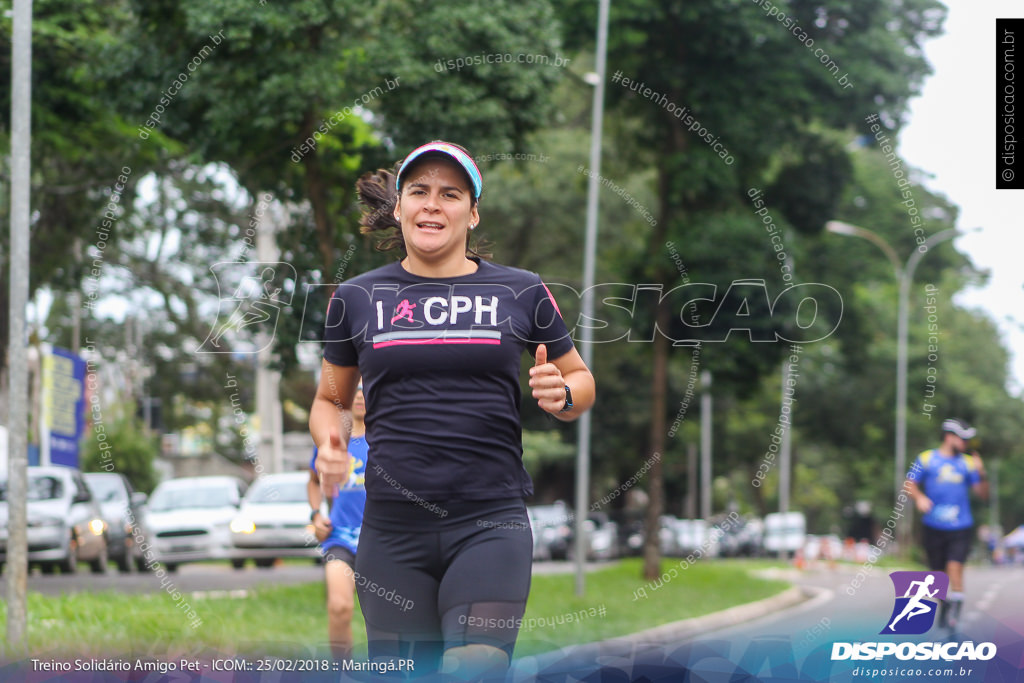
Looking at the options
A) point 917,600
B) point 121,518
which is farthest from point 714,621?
point 121,518

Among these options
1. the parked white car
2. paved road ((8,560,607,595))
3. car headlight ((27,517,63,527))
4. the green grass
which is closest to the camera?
the green grass

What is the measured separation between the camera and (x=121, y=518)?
18188mm

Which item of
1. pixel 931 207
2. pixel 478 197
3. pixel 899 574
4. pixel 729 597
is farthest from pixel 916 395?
pixel 478 197

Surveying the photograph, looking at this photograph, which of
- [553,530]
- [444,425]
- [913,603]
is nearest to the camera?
[444,425]

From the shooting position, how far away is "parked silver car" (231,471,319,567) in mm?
16828

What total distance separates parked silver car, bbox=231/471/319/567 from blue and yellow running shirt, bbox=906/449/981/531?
350 inches

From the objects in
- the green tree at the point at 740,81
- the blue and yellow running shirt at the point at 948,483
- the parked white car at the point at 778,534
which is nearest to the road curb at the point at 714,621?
the blue and yellow running shirt at the point at 948,483

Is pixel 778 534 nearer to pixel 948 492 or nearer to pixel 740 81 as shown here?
pixel 740 81

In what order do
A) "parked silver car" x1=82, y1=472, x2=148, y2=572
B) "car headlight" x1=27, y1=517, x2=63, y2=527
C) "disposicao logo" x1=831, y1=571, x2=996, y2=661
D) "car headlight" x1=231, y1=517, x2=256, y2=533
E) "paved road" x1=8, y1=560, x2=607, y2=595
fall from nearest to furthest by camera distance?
"disposicao logo" x1=831, y1=571, x2=996, y2=661
"paved road" x1=8, y1=560, x2=607, y2=595
"car headlight" x1=27, y1=517, x2=63, y2=527
"car headlight" x1=231, y1=517, x2=256, y2=533
"parked silver car" x1=82, y1=472, x2=148, y2=572

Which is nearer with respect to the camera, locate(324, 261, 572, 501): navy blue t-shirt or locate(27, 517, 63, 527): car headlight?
locate(324, 261, 572, 501): navy blue t-shirt

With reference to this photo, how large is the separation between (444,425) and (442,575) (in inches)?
15.7

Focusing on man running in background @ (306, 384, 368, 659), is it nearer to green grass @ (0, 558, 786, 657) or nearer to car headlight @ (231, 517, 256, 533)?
green grass @ (0, 558, 786, 657)

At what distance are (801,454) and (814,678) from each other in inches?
2088

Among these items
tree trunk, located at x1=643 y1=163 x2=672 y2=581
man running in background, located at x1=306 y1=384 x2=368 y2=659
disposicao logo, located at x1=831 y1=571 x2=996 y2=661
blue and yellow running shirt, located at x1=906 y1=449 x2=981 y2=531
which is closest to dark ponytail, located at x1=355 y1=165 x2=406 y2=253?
man running in background, located at x1=306 y1=384 x2=368 y2=659
